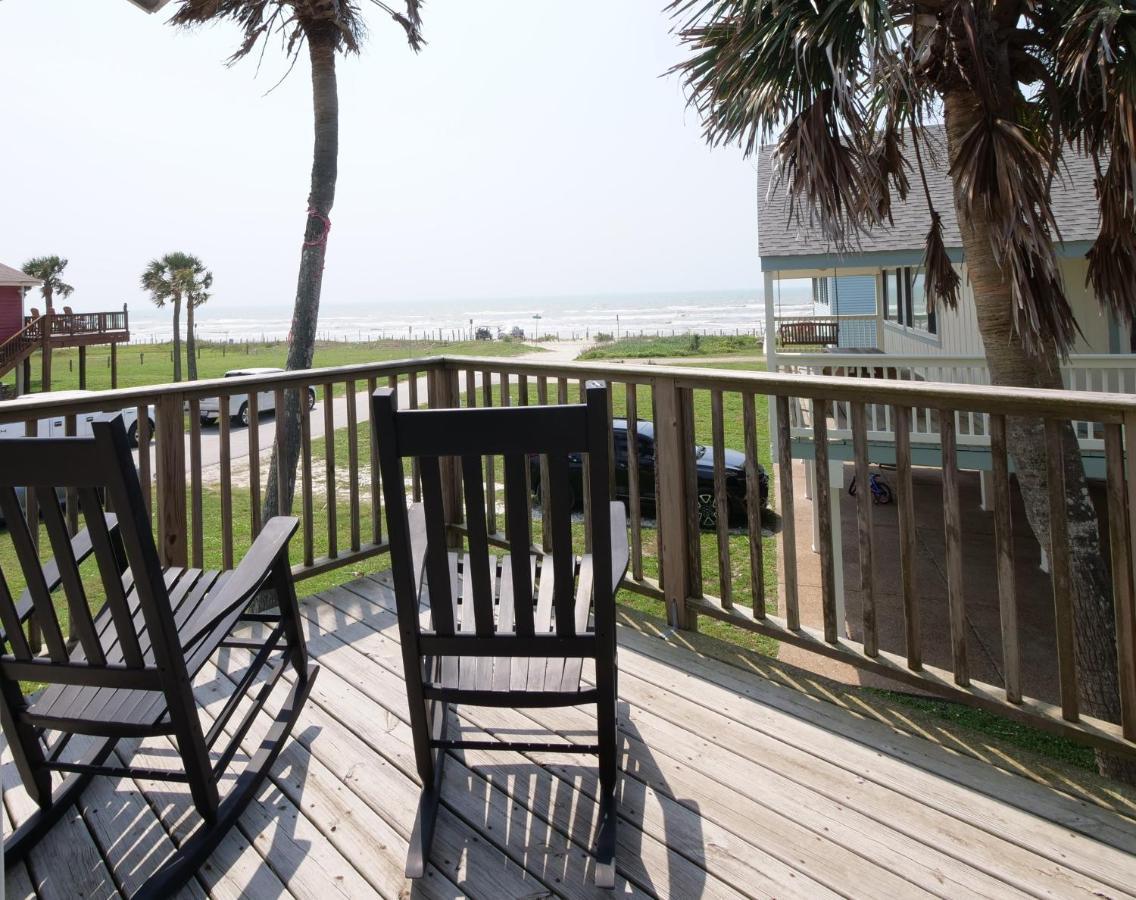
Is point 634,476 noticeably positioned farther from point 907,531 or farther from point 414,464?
point 414,464

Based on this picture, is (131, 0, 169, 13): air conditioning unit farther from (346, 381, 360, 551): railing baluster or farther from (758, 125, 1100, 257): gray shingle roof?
(758, 125, 1100, 257): gray shingle roof

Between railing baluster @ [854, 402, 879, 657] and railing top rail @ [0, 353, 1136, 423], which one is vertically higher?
railing top rail @ [0, 353, 1136, 423]

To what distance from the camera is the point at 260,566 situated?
185 cm

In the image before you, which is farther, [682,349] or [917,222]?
[682,349]

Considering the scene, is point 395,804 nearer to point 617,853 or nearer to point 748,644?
point 617,853

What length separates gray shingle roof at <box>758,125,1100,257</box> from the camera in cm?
895

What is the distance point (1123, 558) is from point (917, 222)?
30.5ft

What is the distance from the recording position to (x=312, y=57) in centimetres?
686

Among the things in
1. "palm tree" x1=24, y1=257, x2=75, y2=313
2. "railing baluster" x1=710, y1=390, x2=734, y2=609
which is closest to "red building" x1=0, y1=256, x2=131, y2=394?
"palm tree" x1=24, y1=257, x2=75, y2=313

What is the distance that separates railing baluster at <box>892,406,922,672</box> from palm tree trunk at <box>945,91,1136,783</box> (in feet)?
9.23

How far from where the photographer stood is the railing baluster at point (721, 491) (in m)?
2.58

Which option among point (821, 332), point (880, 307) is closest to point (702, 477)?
point (880, 307)

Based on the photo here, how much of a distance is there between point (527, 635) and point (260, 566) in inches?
28.0

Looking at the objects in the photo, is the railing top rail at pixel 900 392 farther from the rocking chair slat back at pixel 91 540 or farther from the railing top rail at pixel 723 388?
the rocking chair slat back at pixel 91 540
